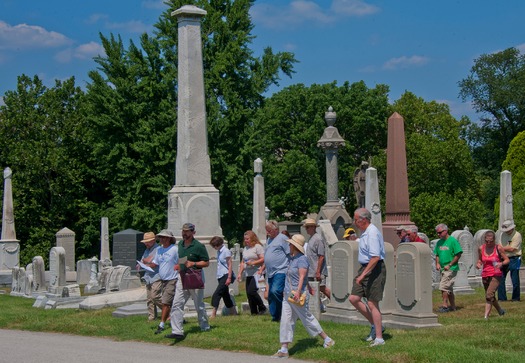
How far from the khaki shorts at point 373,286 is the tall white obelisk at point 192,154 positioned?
6855 mm

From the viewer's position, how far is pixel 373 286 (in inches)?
450

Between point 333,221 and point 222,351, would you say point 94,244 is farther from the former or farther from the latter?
point 222,351

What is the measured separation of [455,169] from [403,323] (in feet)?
146

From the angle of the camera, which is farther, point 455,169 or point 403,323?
point 455,169

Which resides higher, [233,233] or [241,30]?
[241,30]

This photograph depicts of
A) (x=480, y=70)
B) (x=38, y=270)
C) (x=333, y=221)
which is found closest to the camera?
(x=38, y=270)

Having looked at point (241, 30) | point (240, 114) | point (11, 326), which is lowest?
point (11, 326)

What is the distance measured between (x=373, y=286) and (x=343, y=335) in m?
1.28

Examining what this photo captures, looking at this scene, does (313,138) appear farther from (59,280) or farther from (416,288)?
(416,288)

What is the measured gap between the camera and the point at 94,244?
145ft

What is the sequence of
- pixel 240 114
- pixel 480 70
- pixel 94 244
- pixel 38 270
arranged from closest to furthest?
1. pixel 38 270
2. pixel 240 114
3. pixel 94 244
4. pixel 480 70

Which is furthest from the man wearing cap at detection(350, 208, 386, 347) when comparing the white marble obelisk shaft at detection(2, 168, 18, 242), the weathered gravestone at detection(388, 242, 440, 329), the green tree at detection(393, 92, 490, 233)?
the green tree at detection(393, 92, 490, 233)

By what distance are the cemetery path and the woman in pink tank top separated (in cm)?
459

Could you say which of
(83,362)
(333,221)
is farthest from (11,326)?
(333,221)
